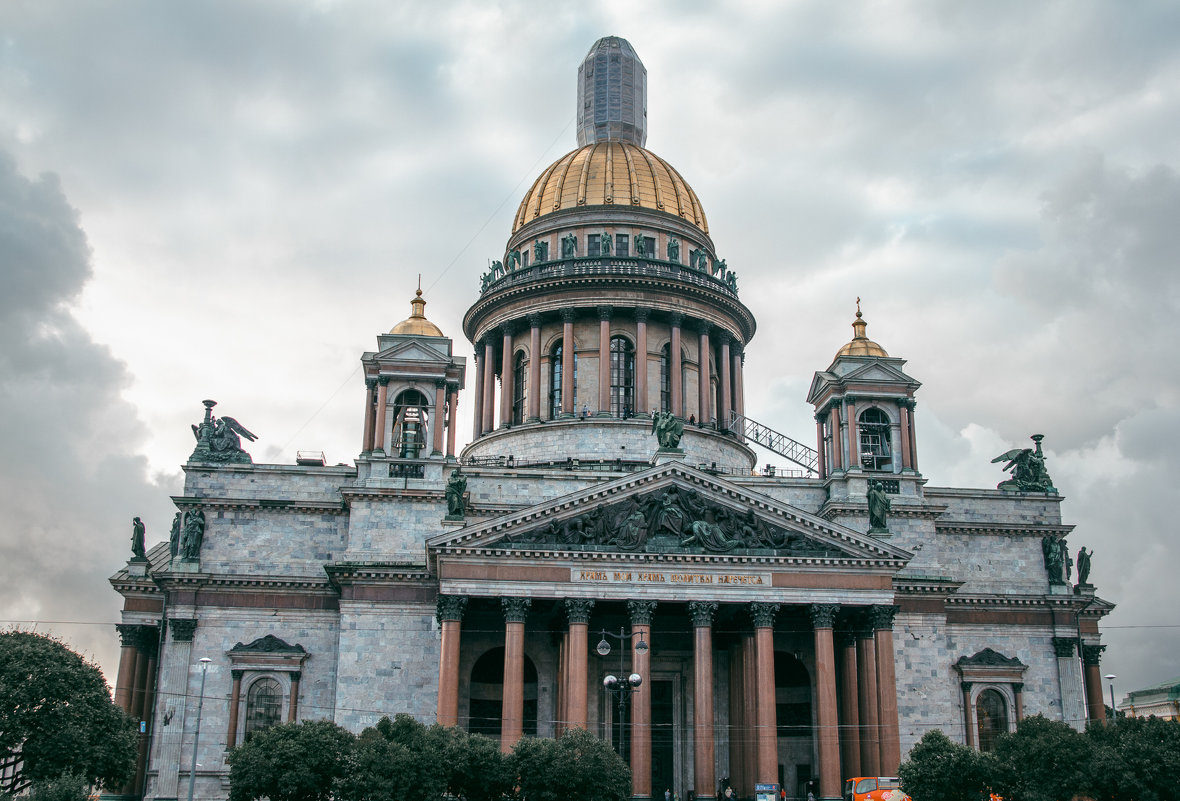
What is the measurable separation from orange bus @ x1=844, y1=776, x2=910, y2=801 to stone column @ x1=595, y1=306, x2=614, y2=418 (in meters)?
23.7

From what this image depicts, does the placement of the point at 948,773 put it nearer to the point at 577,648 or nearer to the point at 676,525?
the point at 676,525

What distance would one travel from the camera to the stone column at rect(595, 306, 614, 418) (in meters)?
64.3

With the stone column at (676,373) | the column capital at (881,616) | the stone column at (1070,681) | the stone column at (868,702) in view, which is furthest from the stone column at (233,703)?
the stone column at (1070,681)

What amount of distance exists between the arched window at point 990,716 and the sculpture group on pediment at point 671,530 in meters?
11.7

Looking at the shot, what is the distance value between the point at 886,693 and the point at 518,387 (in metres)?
27.8

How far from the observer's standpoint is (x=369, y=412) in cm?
5734

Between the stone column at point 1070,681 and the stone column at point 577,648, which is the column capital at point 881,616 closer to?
the stone column at point 577,648

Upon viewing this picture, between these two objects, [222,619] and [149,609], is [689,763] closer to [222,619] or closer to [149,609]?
[222,619]

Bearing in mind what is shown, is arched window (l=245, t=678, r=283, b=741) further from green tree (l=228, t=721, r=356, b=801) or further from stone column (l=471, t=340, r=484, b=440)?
stone column (l=471, t=340, r=484, b=440)

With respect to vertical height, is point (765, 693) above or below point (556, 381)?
below

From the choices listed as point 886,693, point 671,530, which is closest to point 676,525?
point 671,530

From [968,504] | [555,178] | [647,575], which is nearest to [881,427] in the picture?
[968,504]

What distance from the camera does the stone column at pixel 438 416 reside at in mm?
55094

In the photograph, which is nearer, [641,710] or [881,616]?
[641,710]
